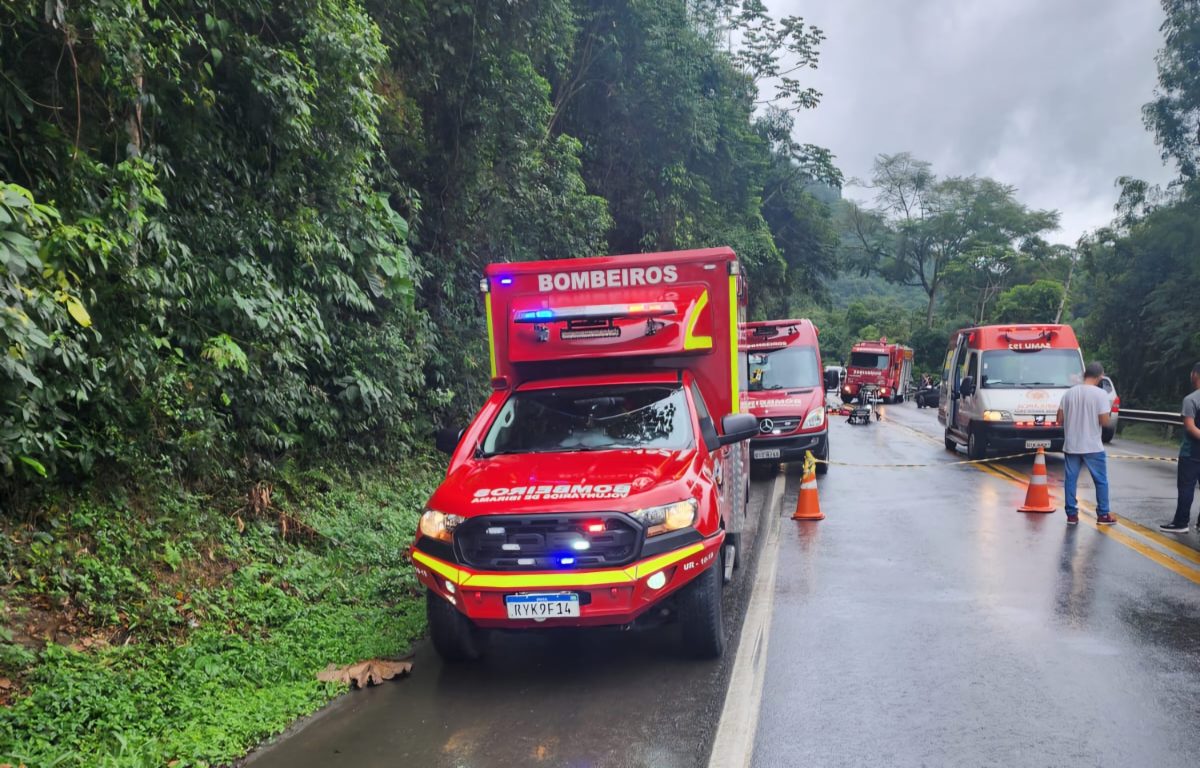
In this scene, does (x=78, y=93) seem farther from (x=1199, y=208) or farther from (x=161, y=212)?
(x=1199, y=208)

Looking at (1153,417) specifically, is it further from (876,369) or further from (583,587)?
(583,587)

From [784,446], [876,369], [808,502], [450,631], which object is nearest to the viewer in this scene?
[450,631]

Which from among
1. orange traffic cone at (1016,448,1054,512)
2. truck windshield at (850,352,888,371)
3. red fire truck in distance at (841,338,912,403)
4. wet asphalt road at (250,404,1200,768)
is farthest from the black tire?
truck windshield at (850,352,888,371)

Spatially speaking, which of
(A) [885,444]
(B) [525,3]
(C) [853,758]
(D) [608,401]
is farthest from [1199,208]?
(C) [853,758]

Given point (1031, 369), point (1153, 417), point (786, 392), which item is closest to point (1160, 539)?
point (786, 392)

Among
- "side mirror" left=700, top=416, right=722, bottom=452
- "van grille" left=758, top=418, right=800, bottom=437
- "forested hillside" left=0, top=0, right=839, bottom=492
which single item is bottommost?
"van grille" left=758, top=418, right=800, bottom=437

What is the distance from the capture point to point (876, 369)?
45.9 m

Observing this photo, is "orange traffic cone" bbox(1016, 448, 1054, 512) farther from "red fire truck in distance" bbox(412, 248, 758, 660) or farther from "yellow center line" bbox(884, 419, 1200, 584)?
"red fire truck in distance" bbox(412, 248, 758, 660)

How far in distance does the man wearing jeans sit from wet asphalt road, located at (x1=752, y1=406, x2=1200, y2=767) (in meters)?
0.27

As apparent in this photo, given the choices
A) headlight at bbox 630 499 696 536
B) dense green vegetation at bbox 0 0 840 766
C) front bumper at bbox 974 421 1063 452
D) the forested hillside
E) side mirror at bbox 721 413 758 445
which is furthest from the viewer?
front bumper at bbox 974 421 1063 452

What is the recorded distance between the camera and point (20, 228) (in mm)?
4371

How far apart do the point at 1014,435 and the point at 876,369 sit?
101ft

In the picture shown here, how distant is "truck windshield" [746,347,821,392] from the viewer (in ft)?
52.7

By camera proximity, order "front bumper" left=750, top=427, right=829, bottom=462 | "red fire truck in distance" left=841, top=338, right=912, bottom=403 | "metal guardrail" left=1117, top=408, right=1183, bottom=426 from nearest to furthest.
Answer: "front bumper" left=750, top=427, right=829, bottom=462
"metal guardrail" left=1117, top=408, right=1183, bottom=426
"red fire truck in distance" left=841, top=338, right=912, bottom=403
